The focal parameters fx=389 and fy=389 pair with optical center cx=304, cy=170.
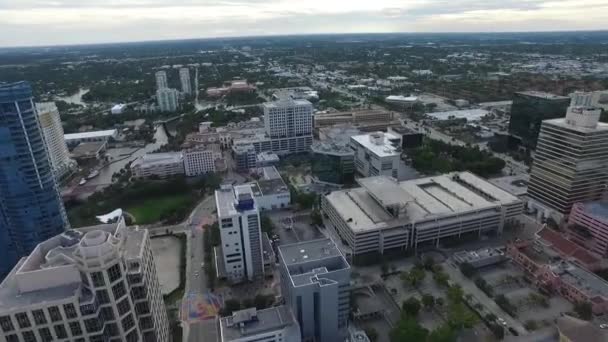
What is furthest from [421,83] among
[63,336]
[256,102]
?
[63,336]

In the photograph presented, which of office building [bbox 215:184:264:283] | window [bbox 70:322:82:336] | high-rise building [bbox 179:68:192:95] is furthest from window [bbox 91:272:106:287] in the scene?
high-rise building [bbox 179:68:192:95]

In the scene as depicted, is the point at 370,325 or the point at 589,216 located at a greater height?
the point at 589,216

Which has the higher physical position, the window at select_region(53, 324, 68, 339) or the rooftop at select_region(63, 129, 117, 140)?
the window at select_region(53, 324, 68, 339)

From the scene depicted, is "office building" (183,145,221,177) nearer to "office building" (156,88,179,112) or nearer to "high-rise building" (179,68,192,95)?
"office building" (156,88,179,112)

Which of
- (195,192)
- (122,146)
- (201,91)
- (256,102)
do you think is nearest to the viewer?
(195,192)

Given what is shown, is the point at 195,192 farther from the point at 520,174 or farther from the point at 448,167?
the point at 520,174

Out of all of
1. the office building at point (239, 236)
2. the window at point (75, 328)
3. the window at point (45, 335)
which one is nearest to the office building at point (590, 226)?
the office building at point (239, 236)

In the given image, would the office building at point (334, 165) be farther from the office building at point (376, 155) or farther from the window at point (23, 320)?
the window at point (23, 320)

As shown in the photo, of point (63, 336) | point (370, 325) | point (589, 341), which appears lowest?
point (370, 325)
